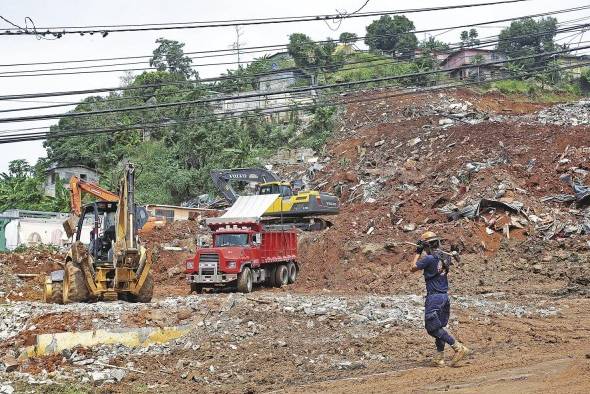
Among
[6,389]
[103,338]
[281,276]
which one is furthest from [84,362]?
[281,276]

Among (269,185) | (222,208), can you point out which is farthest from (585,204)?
(222,208)

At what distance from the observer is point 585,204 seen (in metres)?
26.2

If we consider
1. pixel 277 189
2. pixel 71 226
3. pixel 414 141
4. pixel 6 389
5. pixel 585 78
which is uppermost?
pixel 585 78

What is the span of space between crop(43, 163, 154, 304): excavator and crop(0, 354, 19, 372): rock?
541cm

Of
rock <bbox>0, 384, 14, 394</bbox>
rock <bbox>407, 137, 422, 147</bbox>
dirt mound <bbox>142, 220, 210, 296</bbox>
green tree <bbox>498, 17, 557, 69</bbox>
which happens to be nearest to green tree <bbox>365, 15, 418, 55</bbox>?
green tree <bbox>498, 17, 557, 69</bbox>

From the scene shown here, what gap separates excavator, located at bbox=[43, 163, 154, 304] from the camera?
17.7 metres

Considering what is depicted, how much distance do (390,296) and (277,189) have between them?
13.4 m

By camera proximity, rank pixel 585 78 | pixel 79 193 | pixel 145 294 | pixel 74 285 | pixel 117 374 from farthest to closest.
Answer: pixel 585 78 → pixel 79 193 → pixel 145 294 → pixel 74 285 → pixel 117 374

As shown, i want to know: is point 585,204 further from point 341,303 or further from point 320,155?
point 320,155

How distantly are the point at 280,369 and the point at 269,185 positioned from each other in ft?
69.2

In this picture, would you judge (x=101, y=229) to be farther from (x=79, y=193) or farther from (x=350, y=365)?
(x=350, y=365)

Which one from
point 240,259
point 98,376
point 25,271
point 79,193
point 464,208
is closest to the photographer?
point 98,376

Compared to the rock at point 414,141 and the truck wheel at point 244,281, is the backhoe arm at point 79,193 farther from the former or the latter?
the rock at point 414,141

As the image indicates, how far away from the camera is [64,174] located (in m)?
60.1
